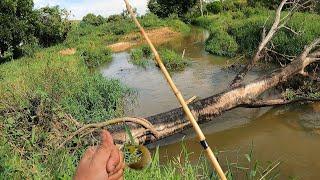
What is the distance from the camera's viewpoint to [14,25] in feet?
75.0

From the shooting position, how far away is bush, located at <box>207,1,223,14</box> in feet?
120

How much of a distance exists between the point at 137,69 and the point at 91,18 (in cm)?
3245

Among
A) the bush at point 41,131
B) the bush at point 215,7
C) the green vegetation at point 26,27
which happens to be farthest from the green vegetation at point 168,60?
the bush at point 215,7

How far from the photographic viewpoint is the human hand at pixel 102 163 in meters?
1.27

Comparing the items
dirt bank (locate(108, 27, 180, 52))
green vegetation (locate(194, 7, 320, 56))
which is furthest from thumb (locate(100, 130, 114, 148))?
dirt bank (locate(108, 27, 180, 52))

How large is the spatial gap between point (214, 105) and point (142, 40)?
69.0ft

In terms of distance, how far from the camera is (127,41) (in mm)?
28797

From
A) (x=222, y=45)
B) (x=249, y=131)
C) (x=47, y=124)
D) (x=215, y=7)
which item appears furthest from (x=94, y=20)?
(x=47, y=124)

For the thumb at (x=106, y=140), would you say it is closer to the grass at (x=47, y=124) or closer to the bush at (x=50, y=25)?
the grass at (x=47, y=124)

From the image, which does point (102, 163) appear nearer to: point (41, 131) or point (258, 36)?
point (41, 131)

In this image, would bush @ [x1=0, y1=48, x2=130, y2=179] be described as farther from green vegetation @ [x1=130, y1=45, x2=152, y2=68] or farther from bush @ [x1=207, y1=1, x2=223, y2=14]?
bush @ [x1=207, y1=1, x2=223, y2=14]

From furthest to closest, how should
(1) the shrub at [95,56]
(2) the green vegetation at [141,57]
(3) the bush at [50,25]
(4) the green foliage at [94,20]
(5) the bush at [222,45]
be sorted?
(4) the green foliage at [94,20] → (3) the bush at [50,25] → (1) the shrub at [95,56] → (2) the green vegetation at [141,57] → (5) the bush at [222,45]

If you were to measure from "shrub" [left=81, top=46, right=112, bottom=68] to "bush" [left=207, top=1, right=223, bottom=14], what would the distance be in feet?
55.2

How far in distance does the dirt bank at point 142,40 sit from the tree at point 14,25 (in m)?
5.32
